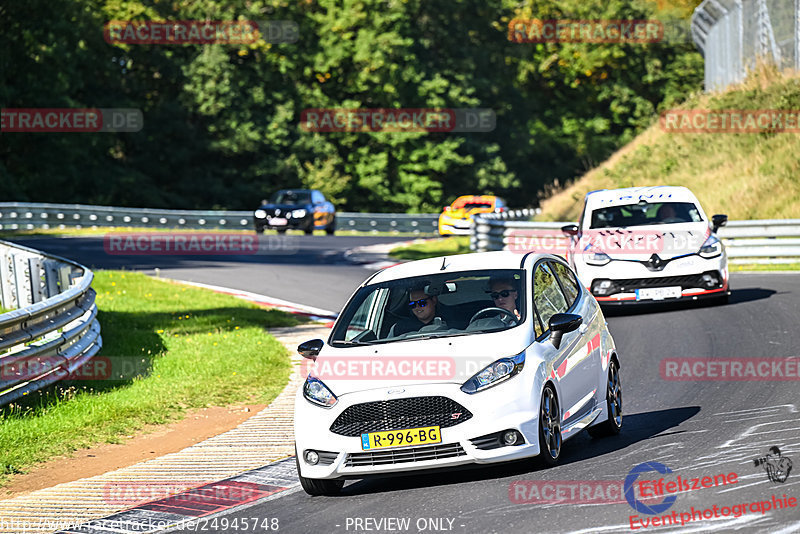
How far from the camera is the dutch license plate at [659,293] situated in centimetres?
1742

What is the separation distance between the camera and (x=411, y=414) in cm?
802

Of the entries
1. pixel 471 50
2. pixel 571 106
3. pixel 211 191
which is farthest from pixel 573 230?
pixel 571 106

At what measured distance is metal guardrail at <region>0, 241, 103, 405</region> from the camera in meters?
11.7

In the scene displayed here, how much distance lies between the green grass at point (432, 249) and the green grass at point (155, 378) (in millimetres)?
11052

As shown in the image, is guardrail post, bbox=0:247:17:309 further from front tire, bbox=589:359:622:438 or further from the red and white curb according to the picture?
front tire, bbox=589:359:622:438

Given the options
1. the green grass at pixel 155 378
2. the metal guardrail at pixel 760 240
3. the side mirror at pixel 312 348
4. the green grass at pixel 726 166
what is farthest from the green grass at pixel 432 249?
the side mirror at pixel 312 348

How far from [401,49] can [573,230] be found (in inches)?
1957

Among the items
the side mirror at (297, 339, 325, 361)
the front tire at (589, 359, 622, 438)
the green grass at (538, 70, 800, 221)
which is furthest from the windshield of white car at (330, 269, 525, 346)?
the green grass at (538, 70, 800, 221)

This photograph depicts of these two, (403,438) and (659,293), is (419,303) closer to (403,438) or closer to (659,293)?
(403,438)

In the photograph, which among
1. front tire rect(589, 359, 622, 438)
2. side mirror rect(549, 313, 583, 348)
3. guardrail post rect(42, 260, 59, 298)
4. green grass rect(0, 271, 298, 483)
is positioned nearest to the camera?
side mirror rect(549, 313, 583, 348)

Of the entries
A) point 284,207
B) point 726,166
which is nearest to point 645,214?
point 726,166

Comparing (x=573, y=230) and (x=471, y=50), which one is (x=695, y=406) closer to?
(x=573, y=230)

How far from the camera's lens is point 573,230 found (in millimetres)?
18797

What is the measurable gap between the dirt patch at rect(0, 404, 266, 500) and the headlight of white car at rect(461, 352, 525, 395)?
11.7 ft
